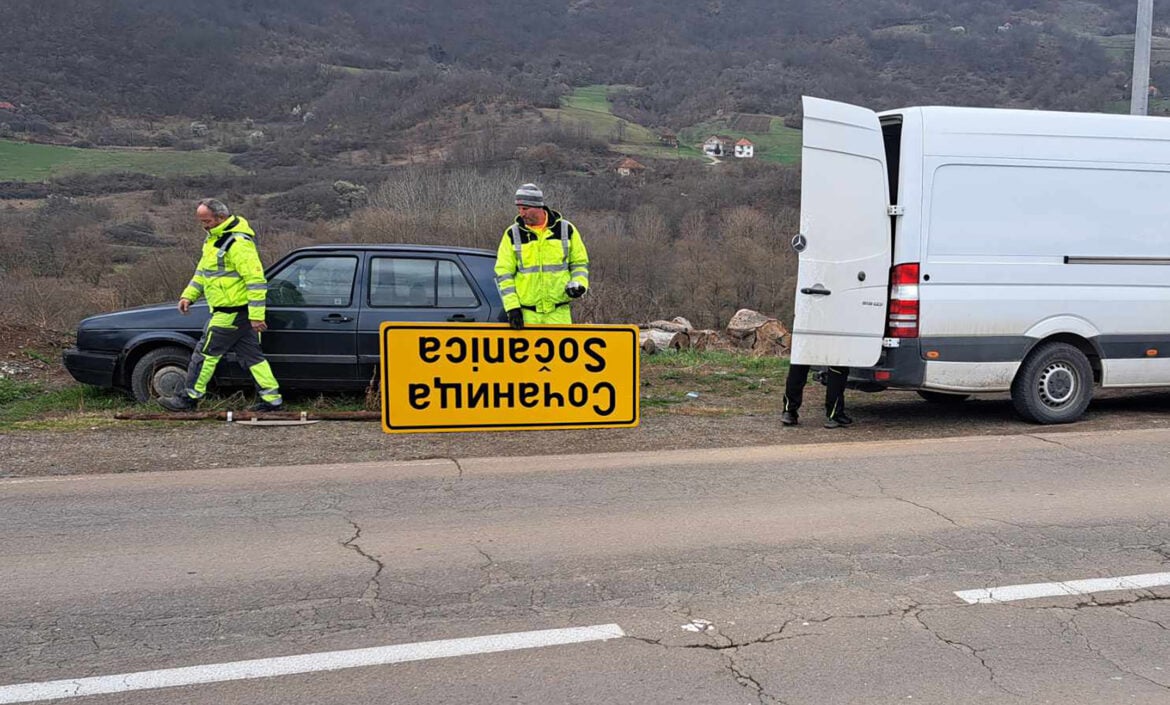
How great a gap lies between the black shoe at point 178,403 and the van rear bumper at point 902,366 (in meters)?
6.13

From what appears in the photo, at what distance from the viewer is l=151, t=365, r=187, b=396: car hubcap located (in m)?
8.88

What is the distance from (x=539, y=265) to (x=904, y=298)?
3145mm

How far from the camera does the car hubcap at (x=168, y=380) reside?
8.88 m

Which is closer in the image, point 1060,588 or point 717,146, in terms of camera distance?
point 1060,588

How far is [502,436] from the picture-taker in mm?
8109

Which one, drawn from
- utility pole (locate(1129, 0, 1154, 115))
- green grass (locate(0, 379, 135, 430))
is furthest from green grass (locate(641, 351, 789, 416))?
utility pole (locate(1129, 0, 1154, 115))

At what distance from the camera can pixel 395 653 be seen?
3803 mm

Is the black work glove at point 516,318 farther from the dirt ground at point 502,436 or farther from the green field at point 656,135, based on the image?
the green field at point 656,135

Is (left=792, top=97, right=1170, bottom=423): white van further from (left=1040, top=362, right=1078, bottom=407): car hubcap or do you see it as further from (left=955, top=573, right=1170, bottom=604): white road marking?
(left=955, top=573, right=1170, bottom=604): white road marking

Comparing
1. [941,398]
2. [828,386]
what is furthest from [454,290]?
[941,398]

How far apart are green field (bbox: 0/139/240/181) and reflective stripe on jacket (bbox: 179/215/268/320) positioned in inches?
2138

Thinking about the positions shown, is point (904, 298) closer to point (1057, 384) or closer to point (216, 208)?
point (1057, 384)

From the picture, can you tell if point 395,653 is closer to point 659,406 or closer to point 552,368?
point 552,368

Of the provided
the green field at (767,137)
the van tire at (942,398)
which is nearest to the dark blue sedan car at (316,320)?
the van tire at (942,398)
